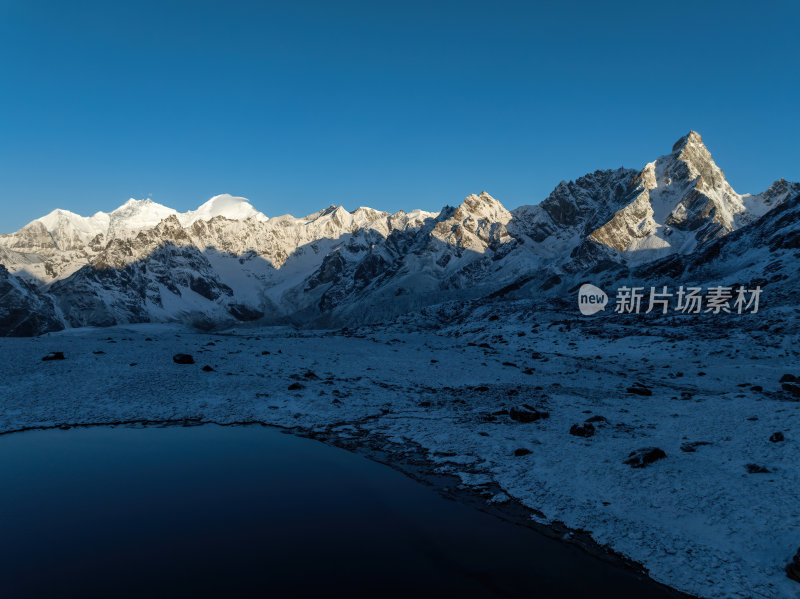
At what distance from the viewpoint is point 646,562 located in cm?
1052

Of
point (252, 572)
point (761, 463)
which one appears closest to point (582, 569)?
point (252, 572)

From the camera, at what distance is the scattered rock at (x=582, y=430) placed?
1972 cm

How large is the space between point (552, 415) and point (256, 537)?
53.8 ft

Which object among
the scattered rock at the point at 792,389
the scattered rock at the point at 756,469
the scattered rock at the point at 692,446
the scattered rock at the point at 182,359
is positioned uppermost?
the scattered rock at the point at 792,389

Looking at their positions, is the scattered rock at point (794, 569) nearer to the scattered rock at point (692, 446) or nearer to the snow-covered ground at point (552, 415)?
the snow-covered ground at point (552, 415)

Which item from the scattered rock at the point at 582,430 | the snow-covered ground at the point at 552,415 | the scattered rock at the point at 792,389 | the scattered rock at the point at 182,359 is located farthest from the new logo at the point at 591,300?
the scattered rock at the point at 582,430

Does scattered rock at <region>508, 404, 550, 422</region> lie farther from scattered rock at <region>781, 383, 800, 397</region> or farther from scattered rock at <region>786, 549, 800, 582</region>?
scattered rock at <region>781, 383, 800, 397</region>

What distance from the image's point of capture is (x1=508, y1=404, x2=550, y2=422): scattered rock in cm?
2247

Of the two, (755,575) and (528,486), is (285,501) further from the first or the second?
(755,575)

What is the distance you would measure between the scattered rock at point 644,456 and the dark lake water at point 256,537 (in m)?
5.94

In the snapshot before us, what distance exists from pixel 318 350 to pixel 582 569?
3745 cm

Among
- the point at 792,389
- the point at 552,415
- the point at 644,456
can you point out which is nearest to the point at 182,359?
the point at 552,415

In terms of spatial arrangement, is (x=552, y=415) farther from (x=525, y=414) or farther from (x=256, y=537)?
(x=256, y=537)

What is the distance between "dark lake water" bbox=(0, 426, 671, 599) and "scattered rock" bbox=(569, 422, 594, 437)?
8311mm
